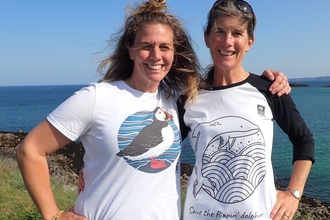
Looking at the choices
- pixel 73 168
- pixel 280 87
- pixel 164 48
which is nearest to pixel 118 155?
pixel 164 48

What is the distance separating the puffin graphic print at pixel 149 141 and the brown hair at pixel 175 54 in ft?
1.42

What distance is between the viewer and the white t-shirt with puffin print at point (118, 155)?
9.33ft

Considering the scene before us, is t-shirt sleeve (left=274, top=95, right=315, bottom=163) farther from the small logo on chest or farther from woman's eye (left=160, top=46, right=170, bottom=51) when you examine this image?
woman's eye (left=160, top=46, right=170, bottom=51)

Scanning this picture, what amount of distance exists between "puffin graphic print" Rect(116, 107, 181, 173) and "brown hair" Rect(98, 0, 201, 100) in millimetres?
433

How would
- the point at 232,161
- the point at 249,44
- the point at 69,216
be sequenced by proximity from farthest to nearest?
the point at 249,44
the point at 232,161
the point at 69,216

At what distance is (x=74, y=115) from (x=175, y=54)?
1.25 m

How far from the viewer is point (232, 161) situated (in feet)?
10.1

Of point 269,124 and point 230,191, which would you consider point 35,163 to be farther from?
point 269,124

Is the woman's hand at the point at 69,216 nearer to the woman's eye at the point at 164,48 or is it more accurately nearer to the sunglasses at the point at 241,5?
the woman's eye at the point at 164,48

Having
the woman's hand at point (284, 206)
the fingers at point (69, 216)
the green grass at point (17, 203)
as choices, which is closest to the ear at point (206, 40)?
the woman's hand at point (284, 206)

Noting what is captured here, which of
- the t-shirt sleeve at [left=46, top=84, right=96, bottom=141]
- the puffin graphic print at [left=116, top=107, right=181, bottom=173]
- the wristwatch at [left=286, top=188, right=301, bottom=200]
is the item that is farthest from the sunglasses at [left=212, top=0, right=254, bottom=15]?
the wristwatch at [left=286, top=188, right=301, bottom=200]

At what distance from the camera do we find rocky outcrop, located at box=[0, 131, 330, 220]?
14.9 m

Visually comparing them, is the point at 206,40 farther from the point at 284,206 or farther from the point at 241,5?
the point at 284,206

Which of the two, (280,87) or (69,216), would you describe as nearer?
(69,216)
